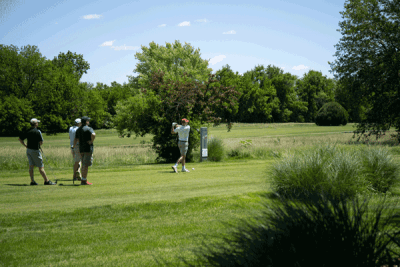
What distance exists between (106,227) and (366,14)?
25.0m

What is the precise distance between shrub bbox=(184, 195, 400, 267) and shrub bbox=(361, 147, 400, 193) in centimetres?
752

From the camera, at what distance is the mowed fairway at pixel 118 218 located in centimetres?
522

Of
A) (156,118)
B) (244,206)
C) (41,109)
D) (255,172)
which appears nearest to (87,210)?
(244,206)

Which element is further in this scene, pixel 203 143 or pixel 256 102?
pixel 256 102

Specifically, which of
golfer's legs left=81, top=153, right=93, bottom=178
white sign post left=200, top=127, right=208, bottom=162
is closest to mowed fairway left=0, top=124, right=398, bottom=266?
golfer's legs left=81, top=153, right=93, bottom=178

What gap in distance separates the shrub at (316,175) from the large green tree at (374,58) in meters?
16.6

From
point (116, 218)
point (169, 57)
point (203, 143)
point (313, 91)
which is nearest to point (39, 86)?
point (169, 57)

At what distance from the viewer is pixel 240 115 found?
3772 inches

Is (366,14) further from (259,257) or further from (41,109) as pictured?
(41,109)

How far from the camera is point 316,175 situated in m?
8.48

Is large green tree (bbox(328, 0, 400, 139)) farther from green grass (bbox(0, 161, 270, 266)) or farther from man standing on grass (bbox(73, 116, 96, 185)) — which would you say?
man standing on grass (bbox(73, 116, 96, 185))

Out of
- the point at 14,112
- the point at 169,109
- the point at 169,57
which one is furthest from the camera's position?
the point at 14,112

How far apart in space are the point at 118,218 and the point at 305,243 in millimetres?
5055

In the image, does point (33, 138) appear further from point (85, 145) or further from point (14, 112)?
point (14, 112)
